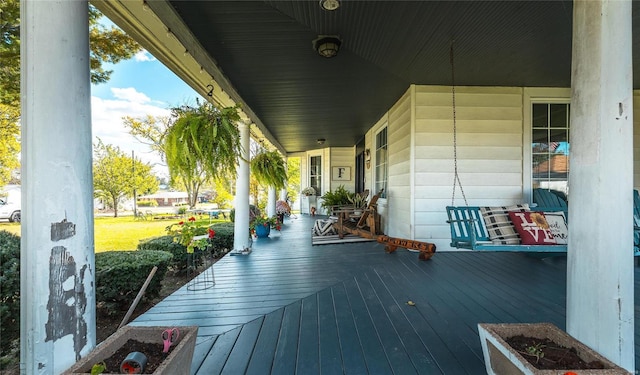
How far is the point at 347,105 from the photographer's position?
4.80m

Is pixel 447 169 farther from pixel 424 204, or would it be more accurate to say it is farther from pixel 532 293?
pixel 532 293

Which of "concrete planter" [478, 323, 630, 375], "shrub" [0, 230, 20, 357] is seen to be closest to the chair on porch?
"concrete planter" [478, 323, 630, 375]

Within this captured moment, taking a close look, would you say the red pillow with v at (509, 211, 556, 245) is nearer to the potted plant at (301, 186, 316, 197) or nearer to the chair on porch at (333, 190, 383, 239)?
the chair on porch at (333, 190, 383, 239)

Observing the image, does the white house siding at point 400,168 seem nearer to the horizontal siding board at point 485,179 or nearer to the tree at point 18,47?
the horizontal siding board at point 485,179

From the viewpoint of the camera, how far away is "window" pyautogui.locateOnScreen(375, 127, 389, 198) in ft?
18.2

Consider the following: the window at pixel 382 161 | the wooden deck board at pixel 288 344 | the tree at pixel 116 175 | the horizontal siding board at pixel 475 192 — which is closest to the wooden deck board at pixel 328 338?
the wooden deck board at pixel 288 344

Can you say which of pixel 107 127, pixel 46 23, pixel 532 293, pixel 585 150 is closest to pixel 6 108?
pixel 46 23

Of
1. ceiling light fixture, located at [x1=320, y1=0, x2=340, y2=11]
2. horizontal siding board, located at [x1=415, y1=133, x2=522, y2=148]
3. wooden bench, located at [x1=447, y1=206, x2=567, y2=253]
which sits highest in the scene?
ceiling light fixture, located at [x1=320, y1=0, x2=340, y2=11]

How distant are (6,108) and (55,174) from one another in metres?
3.51

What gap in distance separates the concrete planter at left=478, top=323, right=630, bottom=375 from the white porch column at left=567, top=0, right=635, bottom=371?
0.15m

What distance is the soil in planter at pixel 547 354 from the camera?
1062 mm

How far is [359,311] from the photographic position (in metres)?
2.13

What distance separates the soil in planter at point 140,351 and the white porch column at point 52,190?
0.12m

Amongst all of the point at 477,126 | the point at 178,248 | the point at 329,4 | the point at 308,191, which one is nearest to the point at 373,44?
the point at 329,4
